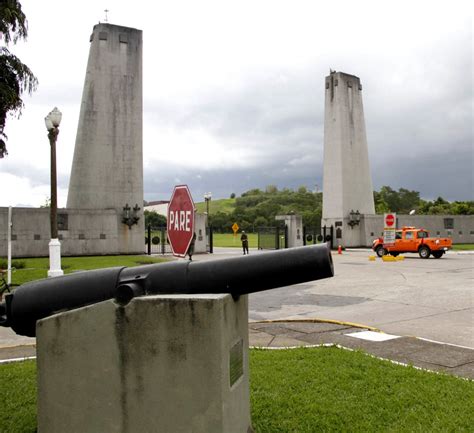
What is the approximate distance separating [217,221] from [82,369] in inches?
3421

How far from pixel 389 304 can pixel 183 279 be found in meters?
8.62

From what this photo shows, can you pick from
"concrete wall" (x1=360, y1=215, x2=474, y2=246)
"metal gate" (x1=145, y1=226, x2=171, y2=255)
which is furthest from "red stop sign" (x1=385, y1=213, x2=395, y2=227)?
"concrete wall" (x1=360, y1=215, x2=474, y2=246)

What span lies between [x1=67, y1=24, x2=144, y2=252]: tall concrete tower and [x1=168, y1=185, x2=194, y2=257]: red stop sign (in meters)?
20.9

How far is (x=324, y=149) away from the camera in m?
37.9

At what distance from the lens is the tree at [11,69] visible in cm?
1470

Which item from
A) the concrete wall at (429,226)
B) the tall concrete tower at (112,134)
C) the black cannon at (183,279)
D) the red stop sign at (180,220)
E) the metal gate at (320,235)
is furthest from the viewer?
the concrete wall at (429,226)

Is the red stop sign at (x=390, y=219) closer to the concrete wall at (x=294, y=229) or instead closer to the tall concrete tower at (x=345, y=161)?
the tall concrete tower at (x=345, y=161)

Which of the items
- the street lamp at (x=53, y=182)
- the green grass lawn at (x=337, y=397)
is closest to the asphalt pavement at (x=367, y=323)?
the green grass lawn at (x=337, y=397)

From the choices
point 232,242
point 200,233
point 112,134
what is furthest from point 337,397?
point 232,242

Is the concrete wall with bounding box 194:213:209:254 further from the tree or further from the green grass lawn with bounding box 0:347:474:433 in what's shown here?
the green grass lawn with bounding box 0:347:474:433

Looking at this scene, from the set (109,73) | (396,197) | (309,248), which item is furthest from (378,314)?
(396,197)

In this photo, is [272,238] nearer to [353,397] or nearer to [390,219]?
[390,219]

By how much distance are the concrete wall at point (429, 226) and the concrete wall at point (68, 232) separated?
17.5 m

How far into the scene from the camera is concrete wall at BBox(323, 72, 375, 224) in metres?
36.5
